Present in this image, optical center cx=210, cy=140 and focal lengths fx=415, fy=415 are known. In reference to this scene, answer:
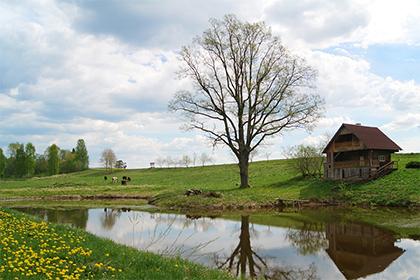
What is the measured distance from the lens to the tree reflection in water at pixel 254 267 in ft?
44.1

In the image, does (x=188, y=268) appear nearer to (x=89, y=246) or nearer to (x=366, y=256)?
(x=89, y=246)

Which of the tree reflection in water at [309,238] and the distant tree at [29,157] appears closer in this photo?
the tree reflection in water at [309,238]

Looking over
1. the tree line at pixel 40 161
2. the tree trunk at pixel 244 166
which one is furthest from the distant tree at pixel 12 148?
the tree trunk at pixel 244 166

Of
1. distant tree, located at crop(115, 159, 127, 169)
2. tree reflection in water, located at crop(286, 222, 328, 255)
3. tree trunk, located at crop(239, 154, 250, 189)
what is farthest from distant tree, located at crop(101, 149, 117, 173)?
tree reflection in water, located at crop(286, 222, 328, 255)

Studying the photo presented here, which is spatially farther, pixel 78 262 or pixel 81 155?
pixel 81 155

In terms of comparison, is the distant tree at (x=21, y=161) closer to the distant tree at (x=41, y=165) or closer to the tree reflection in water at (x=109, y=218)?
the distant tree at (x=41, y=165)

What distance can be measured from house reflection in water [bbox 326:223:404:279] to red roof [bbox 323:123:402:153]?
22.4 metres

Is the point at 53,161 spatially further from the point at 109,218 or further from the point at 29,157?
the point at 109,218

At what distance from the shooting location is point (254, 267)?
14.8 m

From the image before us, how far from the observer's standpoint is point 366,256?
16312 mm

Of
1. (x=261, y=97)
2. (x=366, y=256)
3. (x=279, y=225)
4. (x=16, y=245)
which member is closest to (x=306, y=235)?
(x=279, y=225)

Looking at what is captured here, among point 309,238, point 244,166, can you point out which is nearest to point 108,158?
point 244,166

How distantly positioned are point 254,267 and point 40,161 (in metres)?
126

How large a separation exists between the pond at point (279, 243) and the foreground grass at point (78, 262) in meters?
1.78
